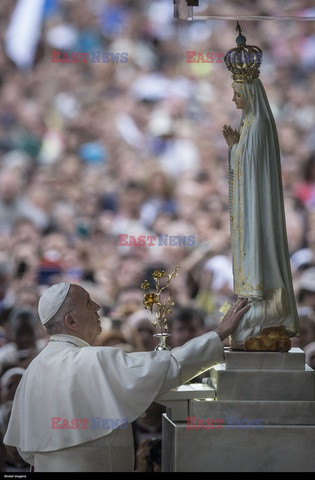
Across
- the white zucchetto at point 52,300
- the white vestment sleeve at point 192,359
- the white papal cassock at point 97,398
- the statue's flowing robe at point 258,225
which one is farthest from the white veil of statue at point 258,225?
the white zucchetto at point 52,300

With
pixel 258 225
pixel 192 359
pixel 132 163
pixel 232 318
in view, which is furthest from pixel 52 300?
pixel 132 163

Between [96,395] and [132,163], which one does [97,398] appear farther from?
[132,163]

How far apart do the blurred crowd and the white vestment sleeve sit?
11.3 feet

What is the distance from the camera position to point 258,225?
5250 mm

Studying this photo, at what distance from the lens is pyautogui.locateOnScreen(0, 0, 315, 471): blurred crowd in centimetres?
914

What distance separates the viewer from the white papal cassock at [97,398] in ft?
16.4

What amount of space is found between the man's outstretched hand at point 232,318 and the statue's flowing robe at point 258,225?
28 mm

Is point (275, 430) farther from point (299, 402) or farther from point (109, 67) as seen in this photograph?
point (109, 67)

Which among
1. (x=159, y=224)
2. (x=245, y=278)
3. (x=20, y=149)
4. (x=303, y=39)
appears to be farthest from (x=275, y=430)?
(x=303, y=39)

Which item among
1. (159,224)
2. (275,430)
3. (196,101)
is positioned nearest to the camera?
(275,430)

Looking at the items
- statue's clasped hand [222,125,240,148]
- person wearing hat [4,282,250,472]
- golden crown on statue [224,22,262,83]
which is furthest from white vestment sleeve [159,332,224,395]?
golden crown on statue [224,22,262,83]

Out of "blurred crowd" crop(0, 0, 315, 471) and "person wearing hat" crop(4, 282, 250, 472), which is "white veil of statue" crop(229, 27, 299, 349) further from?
"blurred crowd" crop(0, 0, 315, 471)

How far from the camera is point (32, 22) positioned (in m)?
10.5

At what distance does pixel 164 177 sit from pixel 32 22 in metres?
2.13
